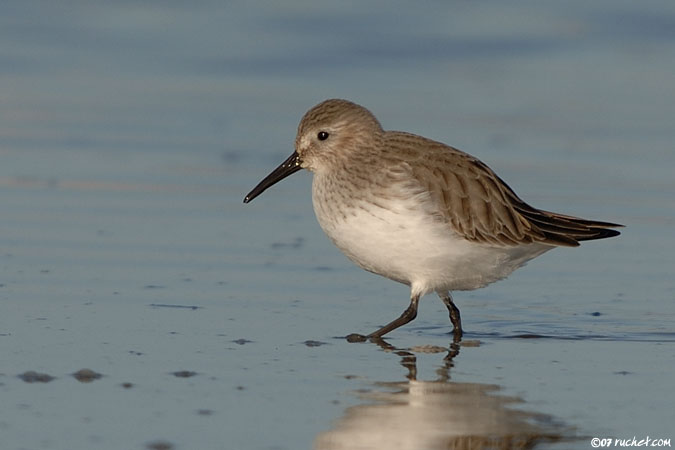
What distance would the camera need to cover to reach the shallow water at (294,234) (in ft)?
19.2

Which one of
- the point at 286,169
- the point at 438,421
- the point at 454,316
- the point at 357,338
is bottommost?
the point at 438,421

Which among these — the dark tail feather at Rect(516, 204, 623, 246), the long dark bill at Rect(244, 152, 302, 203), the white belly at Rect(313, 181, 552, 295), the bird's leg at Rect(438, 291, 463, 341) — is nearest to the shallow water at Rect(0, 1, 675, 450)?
the bird's leg at Rect(438, 291, 463, 341)

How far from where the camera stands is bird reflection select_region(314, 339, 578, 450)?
17.9 ft

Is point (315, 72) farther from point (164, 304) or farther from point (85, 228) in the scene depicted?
point (164, 304)

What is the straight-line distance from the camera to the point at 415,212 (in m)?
7.34

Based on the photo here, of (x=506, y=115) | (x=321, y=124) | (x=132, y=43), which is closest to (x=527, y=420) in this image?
(x=321, y=124)

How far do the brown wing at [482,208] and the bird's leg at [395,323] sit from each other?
18.9 inches

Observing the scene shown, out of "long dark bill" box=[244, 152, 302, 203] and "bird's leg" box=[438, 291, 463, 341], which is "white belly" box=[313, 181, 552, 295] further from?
"long dark bill" box=[244, 152, 302, 203]

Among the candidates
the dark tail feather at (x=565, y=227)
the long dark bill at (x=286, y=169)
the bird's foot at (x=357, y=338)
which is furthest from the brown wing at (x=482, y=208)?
the bird's foot at (x=357, y=338)

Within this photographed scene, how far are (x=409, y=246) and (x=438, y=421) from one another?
1.74 m

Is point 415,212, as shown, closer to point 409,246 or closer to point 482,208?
point 409,246

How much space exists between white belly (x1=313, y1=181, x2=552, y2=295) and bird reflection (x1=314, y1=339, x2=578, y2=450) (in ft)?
3.43

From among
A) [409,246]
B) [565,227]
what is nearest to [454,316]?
[409,246]

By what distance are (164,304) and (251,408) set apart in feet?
7.26
